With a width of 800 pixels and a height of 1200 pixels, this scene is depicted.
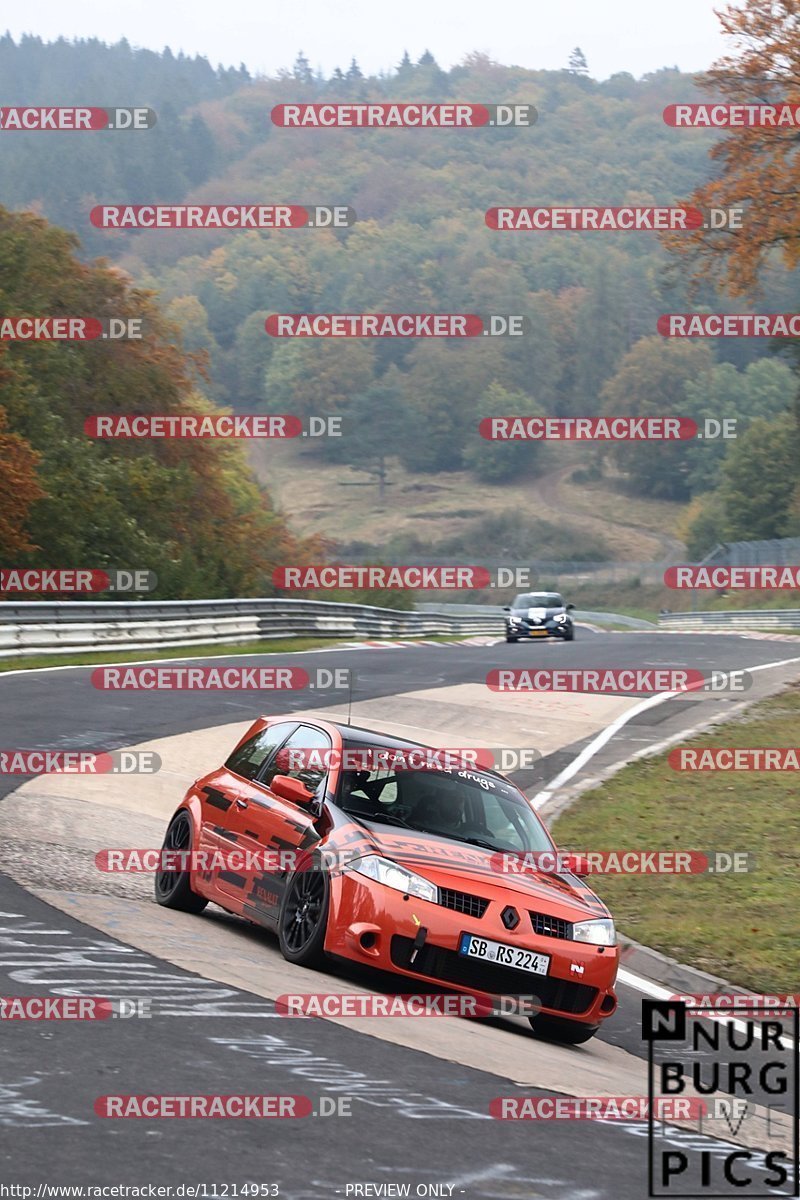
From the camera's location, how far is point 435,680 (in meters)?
28.0

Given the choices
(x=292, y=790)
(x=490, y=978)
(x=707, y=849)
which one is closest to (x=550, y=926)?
(x=490, y=978)

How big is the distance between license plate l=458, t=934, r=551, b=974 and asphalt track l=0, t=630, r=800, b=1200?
36 centimetres

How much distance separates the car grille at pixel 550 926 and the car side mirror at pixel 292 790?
1538mm

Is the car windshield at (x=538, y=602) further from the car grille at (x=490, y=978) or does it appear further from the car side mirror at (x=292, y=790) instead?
the car grille at (x=490, y=978)

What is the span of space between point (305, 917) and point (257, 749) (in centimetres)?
199

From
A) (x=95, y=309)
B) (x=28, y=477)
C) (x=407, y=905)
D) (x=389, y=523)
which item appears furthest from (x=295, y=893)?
(x=389, y=523)

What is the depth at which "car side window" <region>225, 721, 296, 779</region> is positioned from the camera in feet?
33.6

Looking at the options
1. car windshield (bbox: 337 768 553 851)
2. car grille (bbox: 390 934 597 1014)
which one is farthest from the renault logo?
car windshield (bbox: 337 768 553 851)

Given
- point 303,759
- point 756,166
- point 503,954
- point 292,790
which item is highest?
point 756,166

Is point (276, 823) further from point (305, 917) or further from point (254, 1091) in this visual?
point (254, 1091)

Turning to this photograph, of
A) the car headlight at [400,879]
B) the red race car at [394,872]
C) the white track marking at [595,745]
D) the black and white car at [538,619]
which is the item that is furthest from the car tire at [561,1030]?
the black and white car at [538,619]

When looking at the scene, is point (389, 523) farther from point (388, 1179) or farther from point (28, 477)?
point (388, 1179)

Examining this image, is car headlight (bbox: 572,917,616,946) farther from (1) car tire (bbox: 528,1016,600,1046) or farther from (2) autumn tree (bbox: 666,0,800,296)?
(2) autumn tree (bbox: 666,0,800,296)

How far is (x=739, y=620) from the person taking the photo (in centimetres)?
6650
